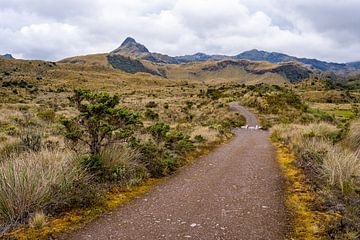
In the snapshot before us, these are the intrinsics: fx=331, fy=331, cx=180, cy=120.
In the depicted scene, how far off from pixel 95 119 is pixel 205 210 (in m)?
3.32

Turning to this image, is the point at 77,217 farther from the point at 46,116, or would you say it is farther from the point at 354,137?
the point at 46,116

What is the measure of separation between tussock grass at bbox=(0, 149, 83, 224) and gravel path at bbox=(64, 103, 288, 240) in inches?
39.1

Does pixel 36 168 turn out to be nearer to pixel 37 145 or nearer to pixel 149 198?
pixel 149 198

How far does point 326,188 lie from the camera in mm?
6949

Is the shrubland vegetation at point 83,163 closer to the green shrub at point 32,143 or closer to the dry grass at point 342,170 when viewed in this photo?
the green shrub at point 32,143

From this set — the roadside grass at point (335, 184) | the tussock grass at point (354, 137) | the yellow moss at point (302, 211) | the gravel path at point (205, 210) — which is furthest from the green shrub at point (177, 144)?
the tussock grass at point (354, 137)

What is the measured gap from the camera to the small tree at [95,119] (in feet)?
25.3

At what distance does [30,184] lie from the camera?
557 centimetres

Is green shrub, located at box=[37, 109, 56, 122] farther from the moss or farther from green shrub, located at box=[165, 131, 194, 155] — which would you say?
the moss

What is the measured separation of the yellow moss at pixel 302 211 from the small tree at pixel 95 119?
413cm

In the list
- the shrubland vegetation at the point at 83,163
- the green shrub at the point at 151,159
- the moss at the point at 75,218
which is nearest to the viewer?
the moss at the point at 75,218

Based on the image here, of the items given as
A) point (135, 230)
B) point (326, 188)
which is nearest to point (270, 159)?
point (326, 188)

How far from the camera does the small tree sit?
304 inches

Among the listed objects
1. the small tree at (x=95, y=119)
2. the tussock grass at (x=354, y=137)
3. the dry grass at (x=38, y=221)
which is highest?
the small tree at (x=95, y=119)
